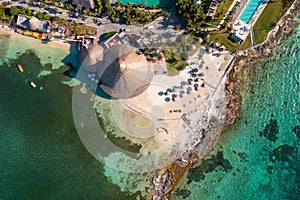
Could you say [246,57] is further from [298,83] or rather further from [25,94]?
[25,94]

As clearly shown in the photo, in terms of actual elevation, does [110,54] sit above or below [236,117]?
above

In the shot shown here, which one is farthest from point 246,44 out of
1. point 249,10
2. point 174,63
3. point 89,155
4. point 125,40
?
point 89,155

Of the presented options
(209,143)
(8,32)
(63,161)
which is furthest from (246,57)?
(8,32)

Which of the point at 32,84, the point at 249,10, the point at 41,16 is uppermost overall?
the point at 249,10

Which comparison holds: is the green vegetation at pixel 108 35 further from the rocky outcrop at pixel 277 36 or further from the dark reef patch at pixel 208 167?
the dark reef patch at pixel 208 167

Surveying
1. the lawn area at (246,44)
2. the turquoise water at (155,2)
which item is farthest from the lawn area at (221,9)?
the turquoise water at (155,2)

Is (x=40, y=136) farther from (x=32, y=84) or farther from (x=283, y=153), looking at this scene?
Answer: (x=283, y=153)
